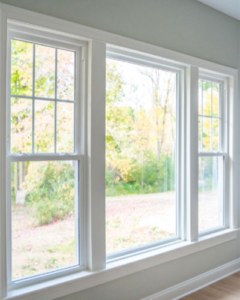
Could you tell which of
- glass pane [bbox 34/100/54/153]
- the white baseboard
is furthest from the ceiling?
the white baseboard

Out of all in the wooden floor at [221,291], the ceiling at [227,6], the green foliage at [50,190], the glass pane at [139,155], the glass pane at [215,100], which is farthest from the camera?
the glass pane at [215,100]

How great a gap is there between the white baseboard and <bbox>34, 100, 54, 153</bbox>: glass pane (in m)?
1.63

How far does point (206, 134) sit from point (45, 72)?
2017 millimetres

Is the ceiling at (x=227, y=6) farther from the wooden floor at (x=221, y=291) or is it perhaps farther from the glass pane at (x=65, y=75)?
the wooden floor at (x=221, y=291)

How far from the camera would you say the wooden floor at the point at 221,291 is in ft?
9.52

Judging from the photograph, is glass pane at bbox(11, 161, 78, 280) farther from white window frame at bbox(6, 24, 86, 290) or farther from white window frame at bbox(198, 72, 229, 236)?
white window frame at bbox(198, 72, 229, 236)

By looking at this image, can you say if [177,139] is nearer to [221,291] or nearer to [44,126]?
[44,126]

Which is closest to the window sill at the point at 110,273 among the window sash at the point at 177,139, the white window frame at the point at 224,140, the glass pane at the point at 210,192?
the window sash at the point at 177,139

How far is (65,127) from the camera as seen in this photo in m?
2.20

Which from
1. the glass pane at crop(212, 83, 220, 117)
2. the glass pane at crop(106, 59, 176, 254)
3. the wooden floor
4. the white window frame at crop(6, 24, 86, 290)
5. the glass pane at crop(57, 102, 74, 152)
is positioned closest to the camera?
the white window frame at crop(6, 24, 86, 290)

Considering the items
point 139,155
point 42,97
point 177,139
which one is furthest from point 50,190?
point 177,139

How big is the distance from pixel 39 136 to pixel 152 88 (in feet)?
4.12

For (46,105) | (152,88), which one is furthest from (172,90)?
(46,105)

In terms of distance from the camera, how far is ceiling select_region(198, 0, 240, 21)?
10.2ft
